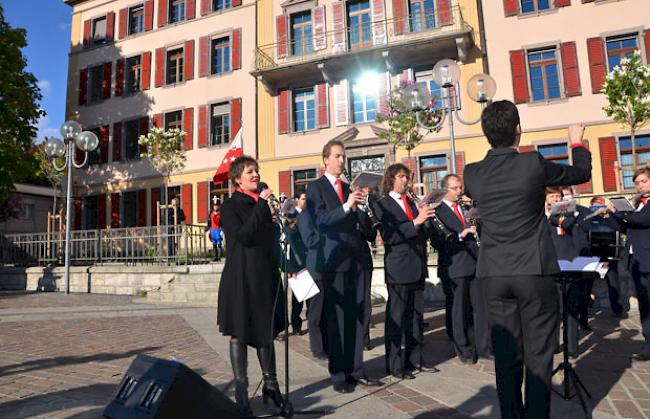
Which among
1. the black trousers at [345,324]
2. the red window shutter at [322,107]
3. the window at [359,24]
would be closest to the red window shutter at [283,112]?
the red window shutter at [322,107]

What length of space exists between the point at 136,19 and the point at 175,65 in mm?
4122

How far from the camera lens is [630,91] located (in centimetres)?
1263

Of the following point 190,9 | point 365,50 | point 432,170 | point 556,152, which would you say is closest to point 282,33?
point 365,50

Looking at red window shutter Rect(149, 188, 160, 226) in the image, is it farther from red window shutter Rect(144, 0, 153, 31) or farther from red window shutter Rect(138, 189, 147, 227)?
red window shutter Rect(144, 0, 153, 31)

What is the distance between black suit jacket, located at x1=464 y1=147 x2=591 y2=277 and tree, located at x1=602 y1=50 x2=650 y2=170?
1242cm

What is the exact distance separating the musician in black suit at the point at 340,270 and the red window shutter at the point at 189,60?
65.0 ft

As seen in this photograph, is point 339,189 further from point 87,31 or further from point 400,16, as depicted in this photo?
point 87,31

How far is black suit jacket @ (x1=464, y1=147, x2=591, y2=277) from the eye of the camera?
2514mm

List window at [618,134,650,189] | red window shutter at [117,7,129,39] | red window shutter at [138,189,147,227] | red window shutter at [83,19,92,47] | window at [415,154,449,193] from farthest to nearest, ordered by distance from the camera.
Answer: red window shutter at [83,19,92,47]
red window shutter at [117,7,129,39]
red window shutter at [138,189,147,227]
window at [415,154,449,193]
window at [618,134,650,189]

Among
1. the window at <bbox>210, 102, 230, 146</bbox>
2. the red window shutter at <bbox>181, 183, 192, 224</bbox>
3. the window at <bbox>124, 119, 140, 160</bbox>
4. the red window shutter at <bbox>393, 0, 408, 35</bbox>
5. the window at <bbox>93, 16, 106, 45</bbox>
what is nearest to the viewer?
the red window shutter at <bbox>393, 0, 408, 35</bbox>

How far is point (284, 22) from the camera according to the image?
20094 millimetres

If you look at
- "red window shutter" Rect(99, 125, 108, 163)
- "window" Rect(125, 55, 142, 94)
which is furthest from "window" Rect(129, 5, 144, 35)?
"red window shutter" Rect(99, 125, 108, 163)

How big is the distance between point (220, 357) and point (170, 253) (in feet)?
28.0

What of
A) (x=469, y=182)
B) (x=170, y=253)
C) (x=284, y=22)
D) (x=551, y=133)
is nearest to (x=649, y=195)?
(x=469, y=182)
